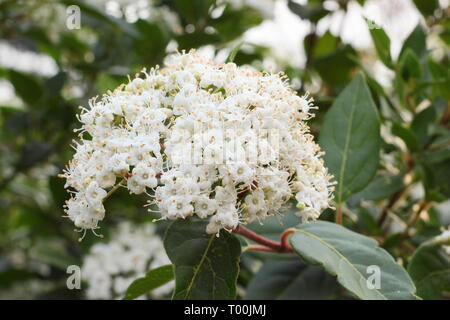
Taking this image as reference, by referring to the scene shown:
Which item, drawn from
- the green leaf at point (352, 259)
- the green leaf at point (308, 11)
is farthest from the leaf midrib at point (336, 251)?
the green leaf at point (308, 11)

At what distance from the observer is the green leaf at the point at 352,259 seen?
1.30 meters

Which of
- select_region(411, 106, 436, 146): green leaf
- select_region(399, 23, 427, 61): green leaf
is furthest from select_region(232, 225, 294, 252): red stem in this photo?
select_region(399, 23, 427, 61): green leaf

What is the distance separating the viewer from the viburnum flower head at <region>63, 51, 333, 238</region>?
1233 mm

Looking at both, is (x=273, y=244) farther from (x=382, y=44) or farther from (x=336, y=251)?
(x=382, y=44)

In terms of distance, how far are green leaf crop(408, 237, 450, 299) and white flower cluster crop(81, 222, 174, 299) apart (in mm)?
1067

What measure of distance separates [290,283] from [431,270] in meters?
0.46

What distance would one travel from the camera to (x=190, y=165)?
1.23m

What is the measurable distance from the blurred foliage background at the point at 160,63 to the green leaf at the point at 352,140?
0.57 ft

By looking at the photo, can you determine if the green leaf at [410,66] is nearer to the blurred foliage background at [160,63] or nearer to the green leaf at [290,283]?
the blurred foliage background at [160,63]

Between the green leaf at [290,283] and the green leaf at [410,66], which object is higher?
the green leaf at [410,66]

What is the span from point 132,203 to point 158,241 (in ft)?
1.44

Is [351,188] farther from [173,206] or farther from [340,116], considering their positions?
[173,206]

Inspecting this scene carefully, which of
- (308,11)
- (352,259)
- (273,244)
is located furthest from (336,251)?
(308,11)
